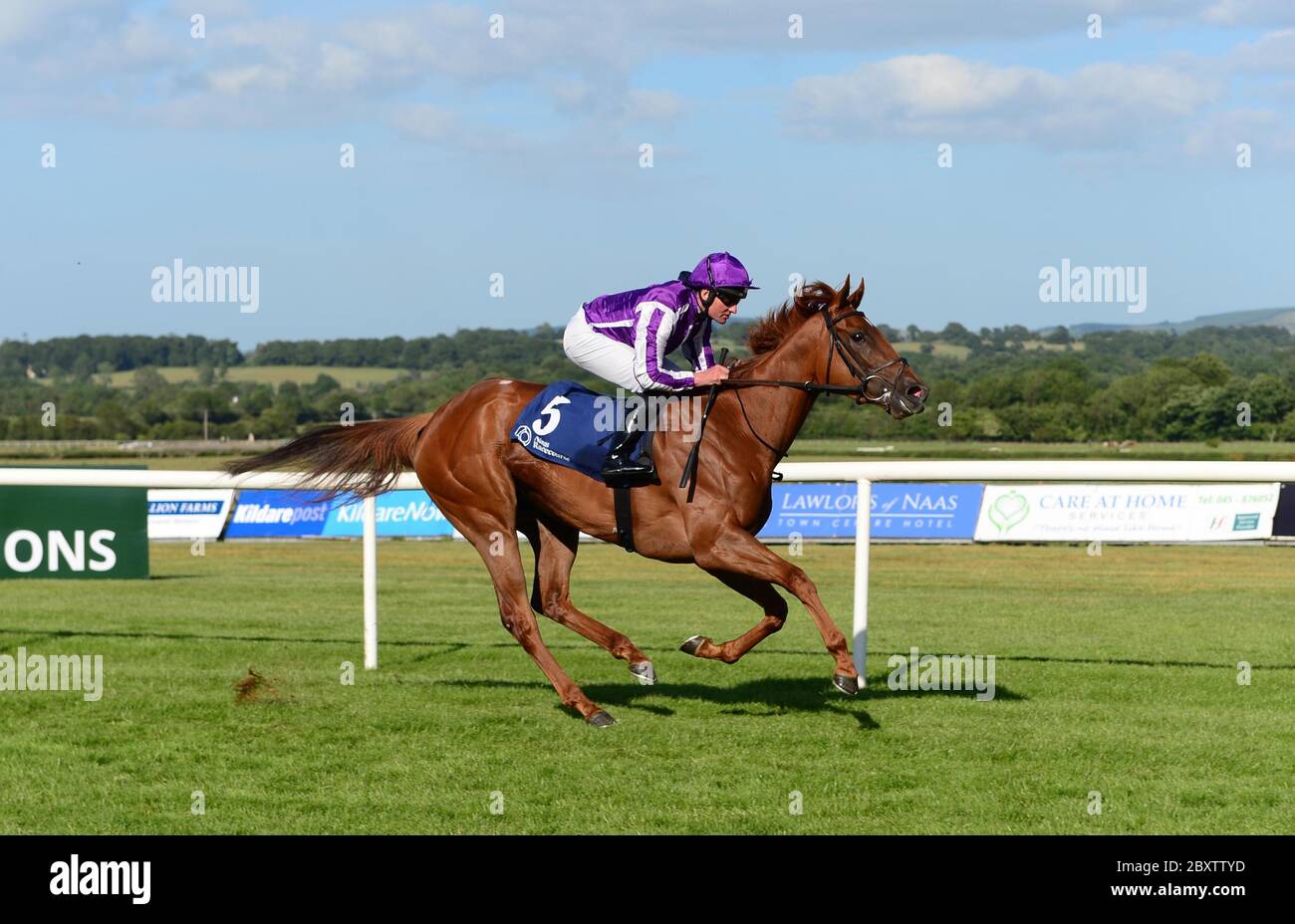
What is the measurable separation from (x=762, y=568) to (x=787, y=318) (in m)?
1.23

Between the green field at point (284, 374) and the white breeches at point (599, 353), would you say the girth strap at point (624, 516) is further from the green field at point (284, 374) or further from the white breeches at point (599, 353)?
the green field at point (284, 374)

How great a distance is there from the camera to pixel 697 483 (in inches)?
234

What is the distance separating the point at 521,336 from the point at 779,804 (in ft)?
198

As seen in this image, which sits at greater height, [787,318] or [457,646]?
[787,318]

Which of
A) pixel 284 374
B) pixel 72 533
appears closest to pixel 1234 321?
pixel 284 374

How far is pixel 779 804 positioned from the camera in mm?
4625

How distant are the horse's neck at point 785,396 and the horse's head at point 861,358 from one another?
0.08m

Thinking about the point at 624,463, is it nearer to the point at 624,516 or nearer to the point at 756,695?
the point at 624,516

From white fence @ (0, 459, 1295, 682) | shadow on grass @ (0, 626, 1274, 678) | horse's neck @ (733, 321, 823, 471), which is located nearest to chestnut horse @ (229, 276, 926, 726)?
horse's neck @ (733, 321, 823, 471)

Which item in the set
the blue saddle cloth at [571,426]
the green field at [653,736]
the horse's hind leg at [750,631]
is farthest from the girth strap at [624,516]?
the green field at [653,736]

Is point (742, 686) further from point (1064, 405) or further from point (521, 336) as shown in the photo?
point (521, 336)

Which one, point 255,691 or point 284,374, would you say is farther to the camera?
point 284,374

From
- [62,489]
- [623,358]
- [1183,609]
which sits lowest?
[1183,609]
